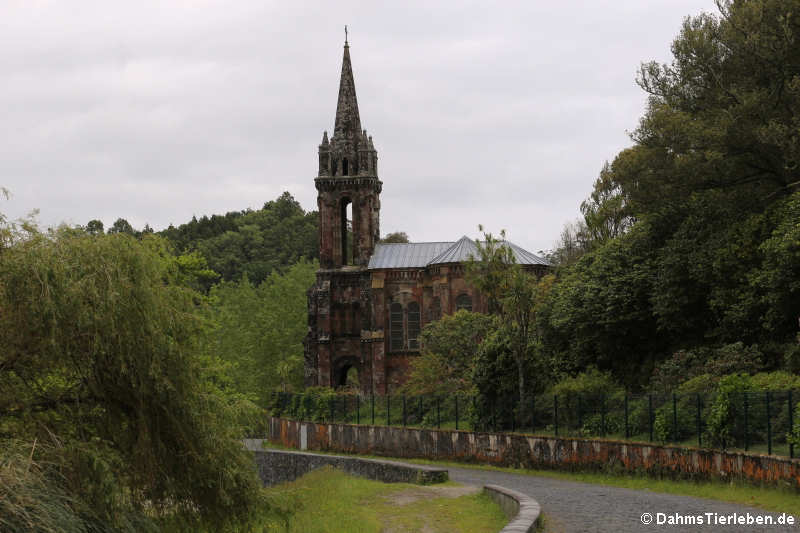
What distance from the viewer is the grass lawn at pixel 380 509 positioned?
17.3 m

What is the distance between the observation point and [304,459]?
40.3m

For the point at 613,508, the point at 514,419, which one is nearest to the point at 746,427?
the point at 613,508

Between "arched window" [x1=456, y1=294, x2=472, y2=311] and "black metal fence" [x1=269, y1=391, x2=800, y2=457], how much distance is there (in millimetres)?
14515

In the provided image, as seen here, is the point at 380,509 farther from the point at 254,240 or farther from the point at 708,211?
the point at 254,240

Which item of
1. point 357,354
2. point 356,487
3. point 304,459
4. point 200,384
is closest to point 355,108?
point 357,354

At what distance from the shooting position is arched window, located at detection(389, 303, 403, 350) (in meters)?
63.7

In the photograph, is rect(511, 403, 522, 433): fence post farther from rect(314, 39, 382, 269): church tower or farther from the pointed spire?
the pointed spire

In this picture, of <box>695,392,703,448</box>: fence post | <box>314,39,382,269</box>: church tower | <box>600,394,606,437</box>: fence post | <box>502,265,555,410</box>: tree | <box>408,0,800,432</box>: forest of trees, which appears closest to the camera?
<box>695,392,703,448</box>: fence post

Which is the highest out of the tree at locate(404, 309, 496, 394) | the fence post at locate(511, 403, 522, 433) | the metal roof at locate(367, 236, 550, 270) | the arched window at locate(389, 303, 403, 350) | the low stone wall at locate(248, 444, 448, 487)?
the metal roof at locate(367, 236, 550, 270)

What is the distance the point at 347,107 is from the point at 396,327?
15.7 metres

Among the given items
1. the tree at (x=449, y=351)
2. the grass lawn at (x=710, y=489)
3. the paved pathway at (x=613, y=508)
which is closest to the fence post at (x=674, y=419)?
the grass lawn at (x=710, y=489)

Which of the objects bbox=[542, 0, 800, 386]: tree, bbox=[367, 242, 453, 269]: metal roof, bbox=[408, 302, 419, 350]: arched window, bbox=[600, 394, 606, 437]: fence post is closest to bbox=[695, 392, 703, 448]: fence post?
bbox=[600, 394, 606, 437]: fence post

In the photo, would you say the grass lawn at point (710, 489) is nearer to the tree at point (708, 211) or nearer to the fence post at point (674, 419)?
the fence post at point (674, 419)

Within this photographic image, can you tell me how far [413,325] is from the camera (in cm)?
6359
